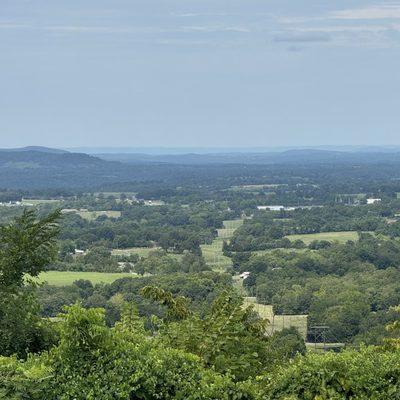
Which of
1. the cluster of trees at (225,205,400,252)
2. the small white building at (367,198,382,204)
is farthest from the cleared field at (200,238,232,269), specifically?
the small white building at (367,198,382,204)

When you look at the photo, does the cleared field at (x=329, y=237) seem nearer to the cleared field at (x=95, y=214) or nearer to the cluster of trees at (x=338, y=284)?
the cluster of trees at (x=338, y=284)

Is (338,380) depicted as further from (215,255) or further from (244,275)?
(215,255)

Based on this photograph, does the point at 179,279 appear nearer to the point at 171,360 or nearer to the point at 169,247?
the point at 169,247

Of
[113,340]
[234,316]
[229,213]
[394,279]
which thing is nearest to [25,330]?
[113,340]

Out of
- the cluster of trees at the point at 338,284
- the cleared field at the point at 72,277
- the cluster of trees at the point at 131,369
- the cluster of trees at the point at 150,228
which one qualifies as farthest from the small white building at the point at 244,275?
the cluster of trees at the point at 131,369

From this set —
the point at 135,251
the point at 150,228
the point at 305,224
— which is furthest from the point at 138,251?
the point at 305,224

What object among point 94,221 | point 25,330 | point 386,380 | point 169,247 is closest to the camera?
point 386,380
